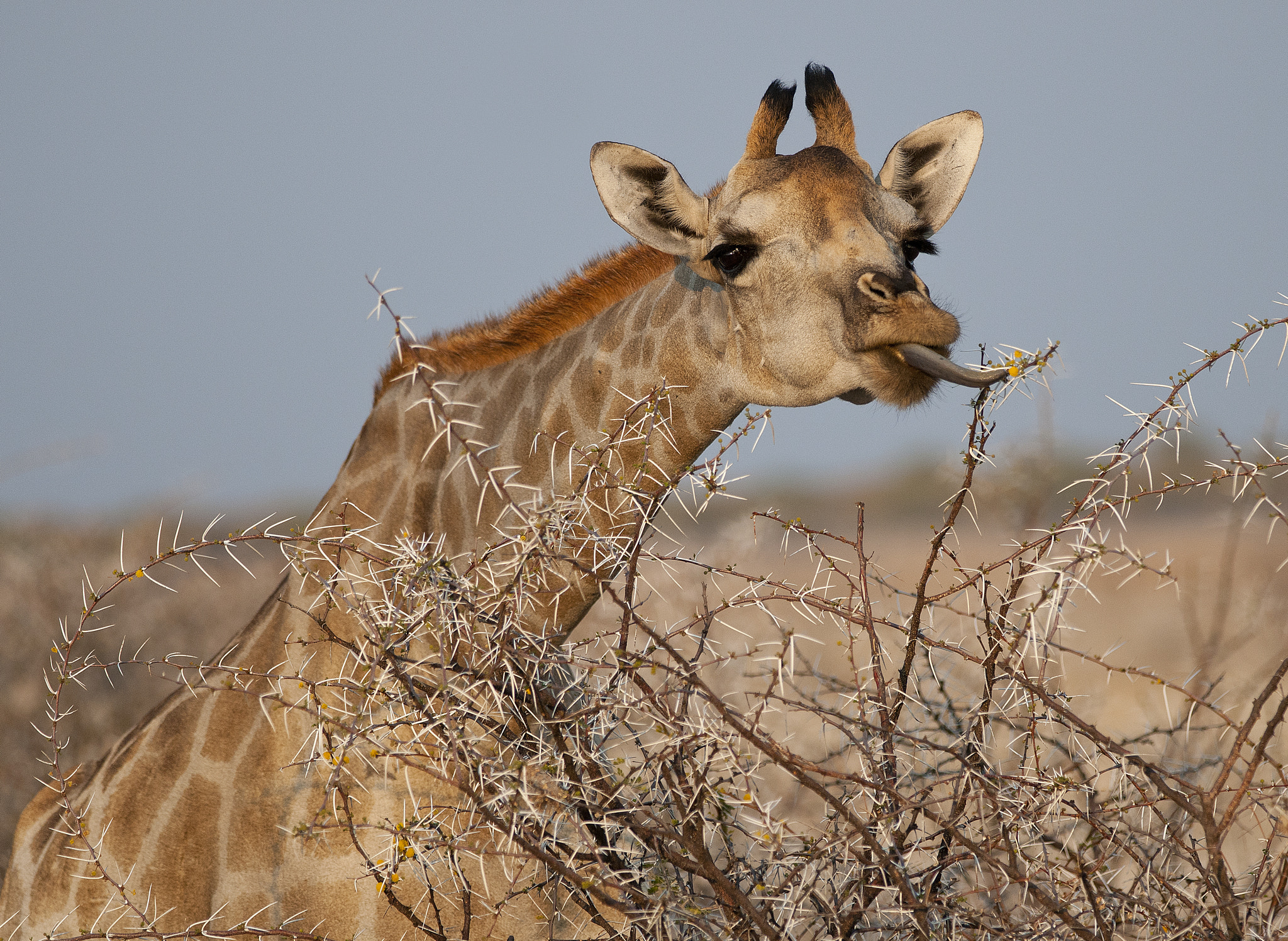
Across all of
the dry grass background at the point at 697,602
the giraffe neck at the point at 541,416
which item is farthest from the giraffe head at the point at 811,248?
the dry grass background at the point at 697,602

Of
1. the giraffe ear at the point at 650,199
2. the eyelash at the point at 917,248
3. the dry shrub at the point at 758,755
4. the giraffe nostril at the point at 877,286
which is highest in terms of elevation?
the eyelash at the point at 917,248

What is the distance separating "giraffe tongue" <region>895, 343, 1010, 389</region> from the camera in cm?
265

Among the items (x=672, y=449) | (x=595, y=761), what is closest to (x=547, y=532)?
(x=595, y=761)

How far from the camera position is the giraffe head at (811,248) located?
10.0ft

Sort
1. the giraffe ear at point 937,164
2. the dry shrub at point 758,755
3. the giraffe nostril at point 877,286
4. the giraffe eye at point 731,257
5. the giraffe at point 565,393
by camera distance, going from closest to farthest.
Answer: the dry shrub at point 758,755 → the giraffe nostril at point 877,286 → the giraffe at point 565,393 → the giraffe eye at point 731,257 → the giraffe ear at point 937,164

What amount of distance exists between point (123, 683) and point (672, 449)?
6618 mm

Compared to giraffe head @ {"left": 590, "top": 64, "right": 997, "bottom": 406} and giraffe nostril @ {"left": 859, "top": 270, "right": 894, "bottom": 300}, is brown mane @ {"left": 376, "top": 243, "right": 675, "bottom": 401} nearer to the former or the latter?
giraffe head @ {"left": 590, "top": 64, "right": 997, "bottom": 406}

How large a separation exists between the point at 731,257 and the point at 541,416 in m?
0.85

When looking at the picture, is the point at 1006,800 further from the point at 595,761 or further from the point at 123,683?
the point at 123,683

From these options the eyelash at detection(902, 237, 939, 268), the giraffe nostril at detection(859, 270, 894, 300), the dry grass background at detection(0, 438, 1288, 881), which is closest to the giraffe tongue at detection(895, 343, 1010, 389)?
the giraffe nostril at detection(859, 270, 894, 300)

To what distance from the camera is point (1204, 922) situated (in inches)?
96.5

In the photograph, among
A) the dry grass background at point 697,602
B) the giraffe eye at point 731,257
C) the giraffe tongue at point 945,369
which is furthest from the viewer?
the dry grass background at point 697,602

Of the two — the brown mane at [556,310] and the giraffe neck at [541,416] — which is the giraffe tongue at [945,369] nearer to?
the giraffe neck at [541,416]

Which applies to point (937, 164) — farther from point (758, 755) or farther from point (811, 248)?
point (758, 755)
